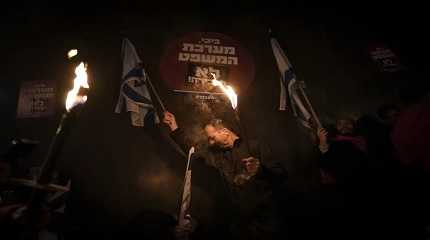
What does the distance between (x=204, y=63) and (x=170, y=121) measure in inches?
86.9

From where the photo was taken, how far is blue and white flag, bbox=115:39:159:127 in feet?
25.5

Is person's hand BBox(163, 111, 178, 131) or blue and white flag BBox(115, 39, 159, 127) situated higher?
blue and white flag BBox(115, 39, 159, 127)

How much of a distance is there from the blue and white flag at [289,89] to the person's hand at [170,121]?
2581 mm

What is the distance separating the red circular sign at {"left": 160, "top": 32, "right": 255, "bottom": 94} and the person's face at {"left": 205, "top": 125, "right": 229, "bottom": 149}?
1.78 meters

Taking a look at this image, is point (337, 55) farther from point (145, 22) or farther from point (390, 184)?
point (145, 22)

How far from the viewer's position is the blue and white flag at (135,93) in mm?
7781

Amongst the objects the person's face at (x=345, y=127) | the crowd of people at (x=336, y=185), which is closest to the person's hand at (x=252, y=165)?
the crowd of people at (x=336, y=185)

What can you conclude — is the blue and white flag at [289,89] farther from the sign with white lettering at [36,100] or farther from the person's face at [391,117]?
the sign with white lettering at [36,100]

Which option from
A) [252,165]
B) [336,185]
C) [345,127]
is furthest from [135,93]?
[336,185]

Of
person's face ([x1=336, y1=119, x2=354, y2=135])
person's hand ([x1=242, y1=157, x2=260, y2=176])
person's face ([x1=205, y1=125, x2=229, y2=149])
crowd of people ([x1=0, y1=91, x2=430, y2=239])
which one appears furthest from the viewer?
person's face ([x1=336, y1=119, x2=354, y2=135])

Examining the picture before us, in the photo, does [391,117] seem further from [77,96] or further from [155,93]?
[77,96]

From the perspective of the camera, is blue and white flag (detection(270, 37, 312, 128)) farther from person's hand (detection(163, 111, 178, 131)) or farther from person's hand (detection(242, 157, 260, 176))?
person's hand (detection(163, 111, 178, 131))

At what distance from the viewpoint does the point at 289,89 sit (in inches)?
326

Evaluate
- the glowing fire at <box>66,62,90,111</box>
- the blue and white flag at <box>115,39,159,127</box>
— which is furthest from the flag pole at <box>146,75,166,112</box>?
the glowing fire at <box>66,62,90,111</box>
